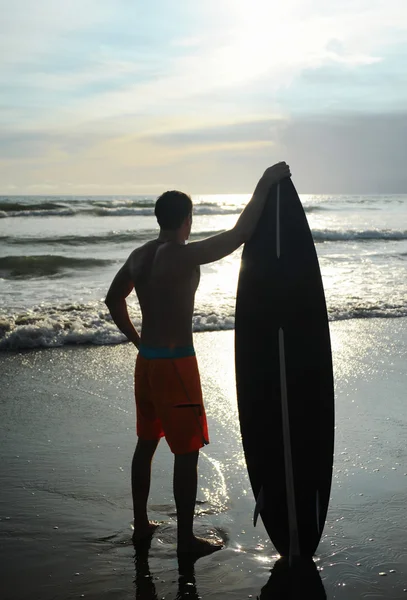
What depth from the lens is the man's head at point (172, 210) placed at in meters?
2.72

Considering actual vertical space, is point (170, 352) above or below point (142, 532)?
above

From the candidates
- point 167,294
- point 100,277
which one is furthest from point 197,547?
point 100,277

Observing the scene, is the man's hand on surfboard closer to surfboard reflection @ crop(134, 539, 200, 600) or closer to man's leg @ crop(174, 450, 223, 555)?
man's leg @ crop(174, 450, 223, 555)

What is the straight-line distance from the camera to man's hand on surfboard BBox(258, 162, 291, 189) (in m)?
2.84

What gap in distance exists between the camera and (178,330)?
275 centimetres

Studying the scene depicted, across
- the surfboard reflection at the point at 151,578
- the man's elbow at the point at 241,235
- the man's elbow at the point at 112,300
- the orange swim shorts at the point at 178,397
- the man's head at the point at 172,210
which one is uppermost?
the man's head at the point at 172,210

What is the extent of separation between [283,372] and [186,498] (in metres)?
0.68

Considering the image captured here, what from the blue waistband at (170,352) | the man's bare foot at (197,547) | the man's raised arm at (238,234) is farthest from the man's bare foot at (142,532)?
the man's raised arm at (238,234)

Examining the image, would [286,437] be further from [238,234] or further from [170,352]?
[238,234]

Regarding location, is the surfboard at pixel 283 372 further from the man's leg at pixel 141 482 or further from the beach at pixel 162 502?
the man's leg at pixel 141 482

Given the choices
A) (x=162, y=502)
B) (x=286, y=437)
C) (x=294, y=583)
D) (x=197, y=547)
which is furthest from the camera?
(x=162, y=502)

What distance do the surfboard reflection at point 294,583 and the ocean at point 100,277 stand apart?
467cm

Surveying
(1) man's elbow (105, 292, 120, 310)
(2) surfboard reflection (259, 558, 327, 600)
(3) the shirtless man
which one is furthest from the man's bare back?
(2) surfboard reflection (259, 558, 327, 600)

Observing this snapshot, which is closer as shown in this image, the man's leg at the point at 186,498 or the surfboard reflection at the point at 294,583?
the surfboard reflection at the point at 294,583
